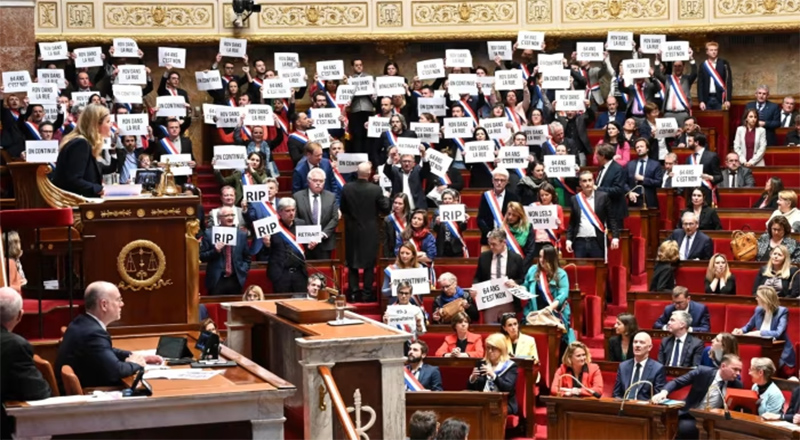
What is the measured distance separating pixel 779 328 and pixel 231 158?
5179 mm

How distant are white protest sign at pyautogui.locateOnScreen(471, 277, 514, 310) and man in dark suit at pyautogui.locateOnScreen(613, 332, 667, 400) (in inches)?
54.0

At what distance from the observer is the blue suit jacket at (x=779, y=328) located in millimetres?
9055

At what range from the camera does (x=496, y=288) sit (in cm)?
998

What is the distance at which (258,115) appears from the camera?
522 inches

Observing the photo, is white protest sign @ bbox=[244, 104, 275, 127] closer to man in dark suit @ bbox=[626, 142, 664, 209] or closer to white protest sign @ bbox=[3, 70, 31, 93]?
white protest sign @ bbox=[3, 70, 31, 93]

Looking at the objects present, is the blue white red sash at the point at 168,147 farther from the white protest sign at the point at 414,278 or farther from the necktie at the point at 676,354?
the necktie at the point at 676,354

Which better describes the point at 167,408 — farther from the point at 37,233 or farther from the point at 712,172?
the point at 712,172

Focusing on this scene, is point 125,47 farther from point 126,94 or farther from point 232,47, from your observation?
point 126,94

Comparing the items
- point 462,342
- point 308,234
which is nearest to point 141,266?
point 462,342

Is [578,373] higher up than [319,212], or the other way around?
[319,212]

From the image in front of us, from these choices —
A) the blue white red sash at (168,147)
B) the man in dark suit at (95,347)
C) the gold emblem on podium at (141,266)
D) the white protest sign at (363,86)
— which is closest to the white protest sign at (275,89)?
the white protest sign at (363,86)

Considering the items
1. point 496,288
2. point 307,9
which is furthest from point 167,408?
point 307,9

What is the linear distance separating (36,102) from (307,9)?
467 cm

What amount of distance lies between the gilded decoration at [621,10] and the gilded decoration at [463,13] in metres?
0.86
